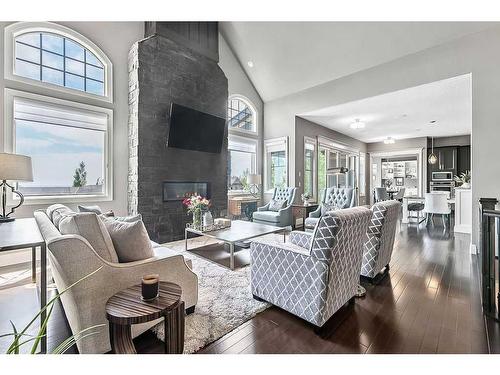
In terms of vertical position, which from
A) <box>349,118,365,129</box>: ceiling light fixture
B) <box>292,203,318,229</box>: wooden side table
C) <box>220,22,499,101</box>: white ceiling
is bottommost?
<box>292,203,318,229</box>: wooden side table

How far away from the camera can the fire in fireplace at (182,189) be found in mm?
4672

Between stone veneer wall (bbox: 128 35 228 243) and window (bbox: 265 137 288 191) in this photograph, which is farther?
window (bbox: 265 137 288 191)

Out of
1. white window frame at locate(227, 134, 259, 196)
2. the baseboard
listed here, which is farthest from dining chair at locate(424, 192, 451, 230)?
white window frame at locate(227, 134, 259, 196)

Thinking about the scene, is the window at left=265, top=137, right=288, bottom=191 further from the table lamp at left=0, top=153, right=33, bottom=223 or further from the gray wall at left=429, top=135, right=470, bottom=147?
the gray wall at left=429, top=135, right=470, bottom=147

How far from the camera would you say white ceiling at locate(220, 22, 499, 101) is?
4.04 m

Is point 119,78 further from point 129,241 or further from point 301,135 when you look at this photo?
point 301,135

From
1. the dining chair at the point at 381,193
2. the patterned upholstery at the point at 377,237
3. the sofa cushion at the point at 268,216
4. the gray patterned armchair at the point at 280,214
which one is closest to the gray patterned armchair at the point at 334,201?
the gray patterned armchair at the point at 280,214

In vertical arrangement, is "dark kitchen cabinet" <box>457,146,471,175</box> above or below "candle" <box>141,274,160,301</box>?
above

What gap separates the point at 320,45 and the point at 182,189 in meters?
3.92

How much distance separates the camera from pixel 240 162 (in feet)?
21.6

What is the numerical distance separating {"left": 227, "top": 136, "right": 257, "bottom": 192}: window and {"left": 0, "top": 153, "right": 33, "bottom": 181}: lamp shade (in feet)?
13.2

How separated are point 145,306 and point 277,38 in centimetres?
534
